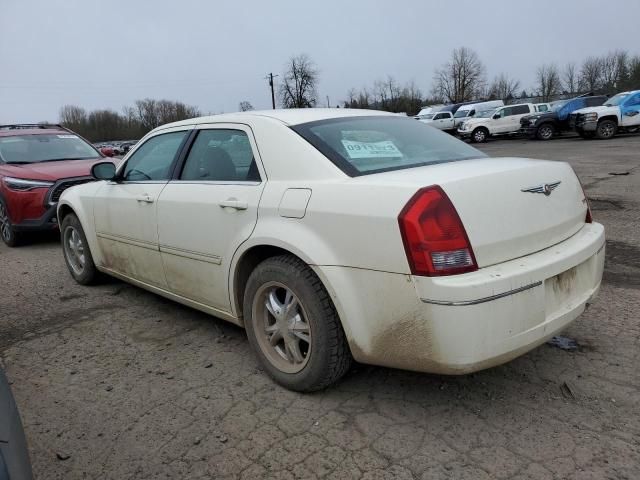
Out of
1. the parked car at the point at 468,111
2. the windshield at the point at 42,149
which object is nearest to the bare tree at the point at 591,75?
the parked car at the point at 468,111

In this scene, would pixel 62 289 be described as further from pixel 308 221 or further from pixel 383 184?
pixel 383 184

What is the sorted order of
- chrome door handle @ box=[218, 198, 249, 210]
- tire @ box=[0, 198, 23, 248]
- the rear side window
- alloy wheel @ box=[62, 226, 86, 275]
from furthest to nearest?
the rear side window < tire @ box=[0, 198, 23, 248] < alloy wheel @ box=[62, 226, 86, 275] < chrome door handle @ box=[218, 198, 249, 210]

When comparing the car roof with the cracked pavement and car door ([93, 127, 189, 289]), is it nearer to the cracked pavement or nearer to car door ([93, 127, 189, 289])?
car door ([93, 127, 189, 289])

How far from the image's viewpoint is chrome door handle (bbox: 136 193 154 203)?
3687 mm

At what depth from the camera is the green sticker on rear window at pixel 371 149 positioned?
9.31 ft

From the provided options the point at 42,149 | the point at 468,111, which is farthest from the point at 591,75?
the point at 42,149

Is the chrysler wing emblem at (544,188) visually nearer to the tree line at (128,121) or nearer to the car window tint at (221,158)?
the car window tint at (221,158)

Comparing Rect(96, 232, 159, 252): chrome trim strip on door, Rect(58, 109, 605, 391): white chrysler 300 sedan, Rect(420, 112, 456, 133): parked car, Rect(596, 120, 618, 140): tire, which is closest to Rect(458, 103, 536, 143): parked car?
Rect(596, 120, 618, 140): tire

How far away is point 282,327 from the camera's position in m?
2.84

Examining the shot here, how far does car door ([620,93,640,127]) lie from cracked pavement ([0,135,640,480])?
2026 cm

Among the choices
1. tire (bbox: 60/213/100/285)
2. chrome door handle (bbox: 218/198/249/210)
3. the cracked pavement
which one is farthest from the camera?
tire (bbox: 60/213/100/285)

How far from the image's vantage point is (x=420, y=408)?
263cm

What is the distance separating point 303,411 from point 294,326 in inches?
17.1

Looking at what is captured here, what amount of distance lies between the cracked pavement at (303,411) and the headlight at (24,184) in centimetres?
353
